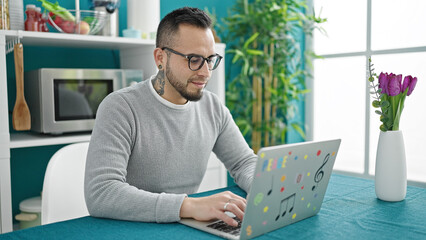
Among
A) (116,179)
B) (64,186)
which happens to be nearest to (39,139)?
(64,186)

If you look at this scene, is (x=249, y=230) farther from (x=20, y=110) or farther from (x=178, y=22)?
(x=20, y=110)

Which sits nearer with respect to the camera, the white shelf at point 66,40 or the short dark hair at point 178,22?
the short dark hair at point 178,22

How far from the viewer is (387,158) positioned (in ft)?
4.27

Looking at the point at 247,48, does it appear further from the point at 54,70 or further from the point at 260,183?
the point at 260,183

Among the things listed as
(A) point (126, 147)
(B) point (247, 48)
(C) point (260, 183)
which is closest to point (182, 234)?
(C) point (260, 183)

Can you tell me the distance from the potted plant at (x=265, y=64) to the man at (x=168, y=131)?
4.57 feet

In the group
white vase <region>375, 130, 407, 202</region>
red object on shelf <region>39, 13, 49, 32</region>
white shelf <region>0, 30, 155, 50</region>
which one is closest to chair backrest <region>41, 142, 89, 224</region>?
white shelf <region>0, 30, 155, 50</region>

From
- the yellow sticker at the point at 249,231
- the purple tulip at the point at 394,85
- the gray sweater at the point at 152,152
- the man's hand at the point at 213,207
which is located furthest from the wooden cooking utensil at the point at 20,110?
the purple tulip at the point at 394,85

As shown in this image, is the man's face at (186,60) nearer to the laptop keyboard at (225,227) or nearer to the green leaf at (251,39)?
the laptop keyboard at (225,227)

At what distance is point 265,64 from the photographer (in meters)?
3.00

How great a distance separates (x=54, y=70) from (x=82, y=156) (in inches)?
26.6

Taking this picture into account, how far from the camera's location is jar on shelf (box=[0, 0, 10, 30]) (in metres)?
1.89

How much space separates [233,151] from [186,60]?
414 millimetres

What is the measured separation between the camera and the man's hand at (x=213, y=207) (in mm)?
1036
